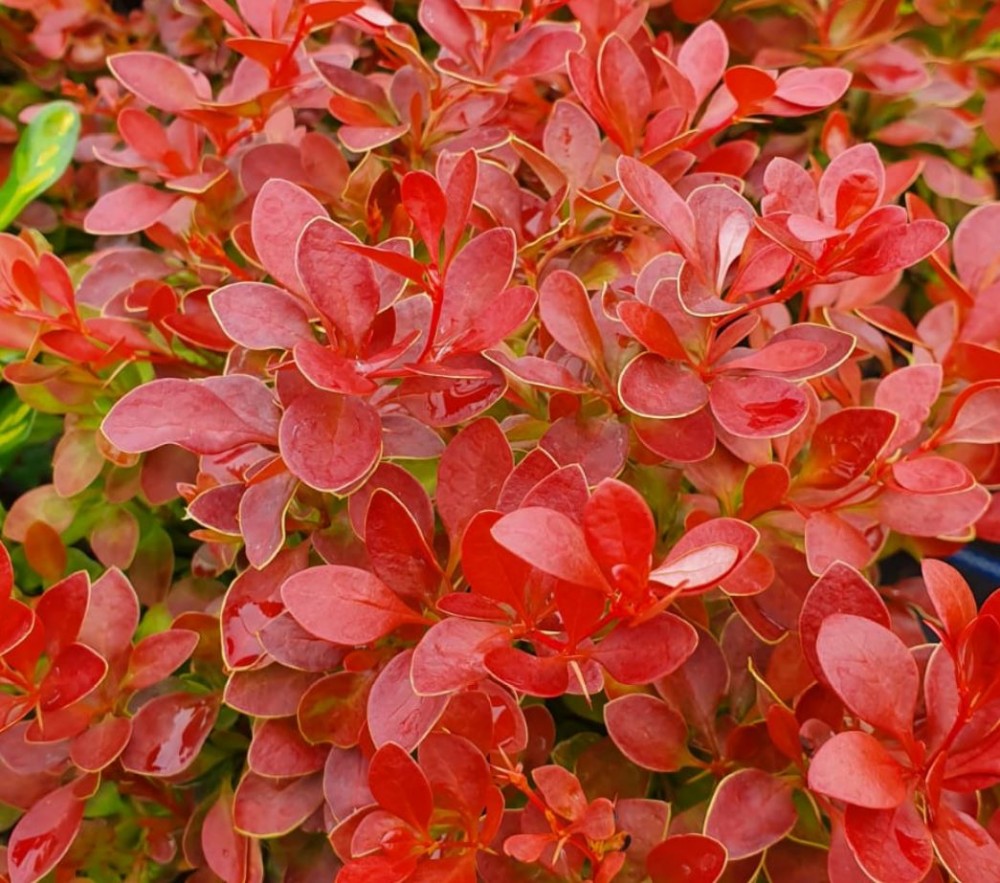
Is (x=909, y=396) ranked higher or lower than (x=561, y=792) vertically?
higher

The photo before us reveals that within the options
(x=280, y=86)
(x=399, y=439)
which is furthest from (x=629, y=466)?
(x=280, y=86)

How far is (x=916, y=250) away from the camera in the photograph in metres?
0.52

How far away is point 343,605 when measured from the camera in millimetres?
507

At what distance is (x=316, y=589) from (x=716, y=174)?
0.45 meters

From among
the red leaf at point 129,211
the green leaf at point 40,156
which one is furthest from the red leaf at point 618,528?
the green leaf at point 40,156

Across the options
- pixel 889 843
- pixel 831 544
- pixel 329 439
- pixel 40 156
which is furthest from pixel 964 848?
pixel 40 156

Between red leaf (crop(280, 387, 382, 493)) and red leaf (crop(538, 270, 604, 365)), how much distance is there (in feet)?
0.40

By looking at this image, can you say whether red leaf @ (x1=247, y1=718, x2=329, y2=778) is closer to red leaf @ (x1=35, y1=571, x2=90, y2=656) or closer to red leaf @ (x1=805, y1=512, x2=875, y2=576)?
red leaf @ (x1=35, y1=571, x2=90, y2=656)

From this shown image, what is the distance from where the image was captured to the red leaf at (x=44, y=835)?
2.00 feet

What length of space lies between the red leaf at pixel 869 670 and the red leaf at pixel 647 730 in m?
0.14

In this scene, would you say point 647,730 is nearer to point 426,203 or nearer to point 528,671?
point 528,671

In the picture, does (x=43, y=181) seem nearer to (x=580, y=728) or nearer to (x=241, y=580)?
(x=241, y=580)

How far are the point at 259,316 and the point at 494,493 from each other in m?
0.17

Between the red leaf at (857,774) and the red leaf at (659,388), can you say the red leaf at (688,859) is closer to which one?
the red leaf at (857,774)
